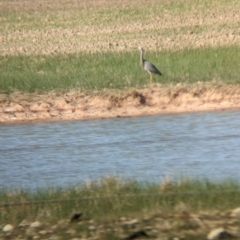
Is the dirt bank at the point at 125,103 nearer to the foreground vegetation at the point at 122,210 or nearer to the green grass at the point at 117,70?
the green grass at the point at 117,70

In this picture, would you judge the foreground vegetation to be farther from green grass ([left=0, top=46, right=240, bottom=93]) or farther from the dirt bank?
green grass ([left=0, top=46, right=240, bottom=93])

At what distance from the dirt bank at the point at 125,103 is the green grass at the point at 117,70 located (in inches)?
22.4

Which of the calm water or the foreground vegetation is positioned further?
the calm water

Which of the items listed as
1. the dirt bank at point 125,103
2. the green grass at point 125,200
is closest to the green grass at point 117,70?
the dirt bank at point 125,103

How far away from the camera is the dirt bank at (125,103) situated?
54.9 feet

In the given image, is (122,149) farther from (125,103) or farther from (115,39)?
(115,39)

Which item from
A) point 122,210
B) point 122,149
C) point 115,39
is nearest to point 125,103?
point 122,149

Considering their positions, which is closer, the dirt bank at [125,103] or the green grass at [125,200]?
the green grass at [125,200]

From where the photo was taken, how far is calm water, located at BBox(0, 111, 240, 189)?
10906 mm

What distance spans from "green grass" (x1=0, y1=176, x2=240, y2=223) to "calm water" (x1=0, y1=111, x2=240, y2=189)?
49.8 inches

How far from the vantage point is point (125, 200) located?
824cm

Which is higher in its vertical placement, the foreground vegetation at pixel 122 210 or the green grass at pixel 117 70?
the foreground vegetation at pixel 122 210

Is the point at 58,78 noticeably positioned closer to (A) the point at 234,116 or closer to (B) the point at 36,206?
(A) the point at 234,116

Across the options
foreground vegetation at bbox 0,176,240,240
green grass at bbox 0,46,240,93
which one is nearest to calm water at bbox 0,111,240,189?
foreground vegetation at bbox 0,176,240,240
